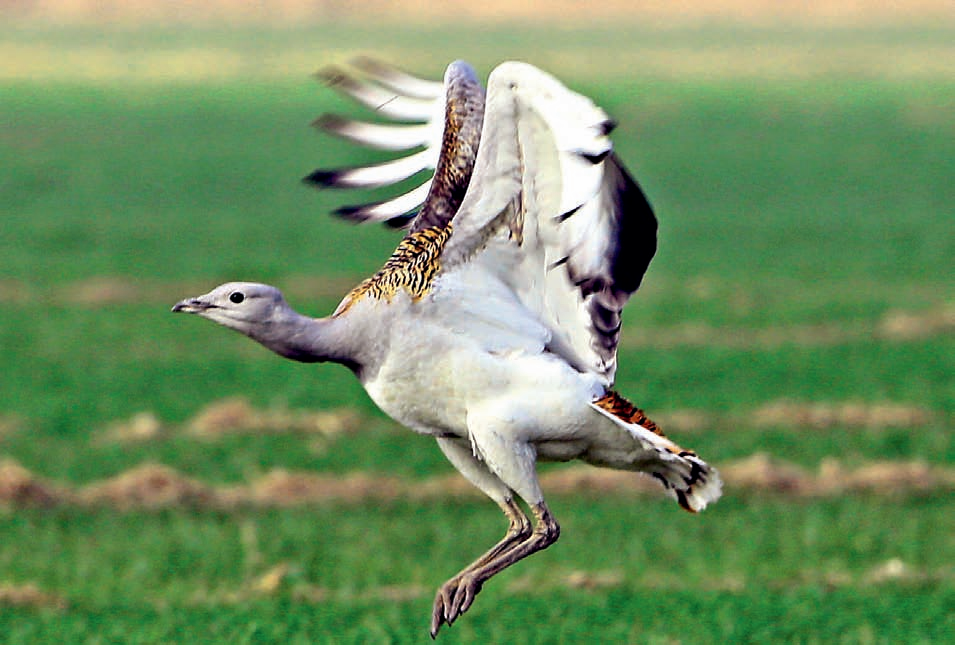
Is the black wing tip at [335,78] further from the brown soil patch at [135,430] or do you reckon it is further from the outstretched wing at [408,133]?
the brown soil patch at [135,430]

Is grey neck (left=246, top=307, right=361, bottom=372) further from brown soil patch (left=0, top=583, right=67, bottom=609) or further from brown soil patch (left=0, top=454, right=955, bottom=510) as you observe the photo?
brown soil patch (left=0, top=454, right=955, bottom=510)

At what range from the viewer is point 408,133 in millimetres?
8906

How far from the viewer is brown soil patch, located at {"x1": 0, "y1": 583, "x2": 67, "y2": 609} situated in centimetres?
1130

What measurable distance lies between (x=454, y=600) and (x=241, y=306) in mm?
1323

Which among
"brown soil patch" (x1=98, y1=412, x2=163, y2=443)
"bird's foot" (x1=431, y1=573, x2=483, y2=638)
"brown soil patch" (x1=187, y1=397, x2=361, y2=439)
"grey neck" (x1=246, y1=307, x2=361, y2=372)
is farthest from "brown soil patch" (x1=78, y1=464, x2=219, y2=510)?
"grey neck" (x1=246, y1=307, x2=361, y2=372)

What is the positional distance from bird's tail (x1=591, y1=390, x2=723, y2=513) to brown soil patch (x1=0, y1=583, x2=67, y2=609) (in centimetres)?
451

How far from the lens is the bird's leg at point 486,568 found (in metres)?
7.56

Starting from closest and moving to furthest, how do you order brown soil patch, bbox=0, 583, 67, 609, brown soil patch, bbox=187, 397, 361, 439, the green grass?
the green grass < brown soil patch, bbox=0, 583, 67, 609 < brown soil patch, bbox=187, 397, 361, 439

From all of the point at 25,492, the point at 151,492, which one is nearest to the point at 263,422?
the point at 151,492

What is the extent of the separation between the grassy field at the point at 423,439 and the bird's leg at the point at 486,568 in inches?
94.1

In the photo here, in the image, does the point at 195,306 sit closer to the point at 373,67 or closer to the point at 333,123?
the point at 333,123

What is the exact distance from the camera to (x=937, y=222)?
32.9 metres

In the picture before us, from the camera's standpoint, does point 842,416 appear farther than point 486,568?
Yes

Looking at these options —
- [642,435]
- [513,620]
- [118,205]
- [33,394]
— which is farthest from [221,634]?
[118,205]
